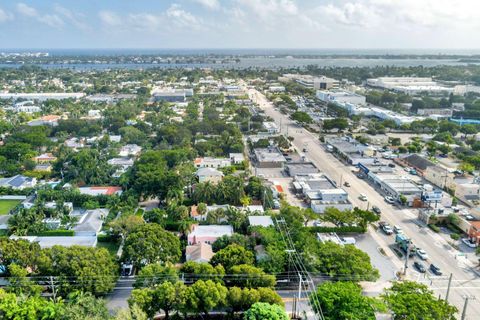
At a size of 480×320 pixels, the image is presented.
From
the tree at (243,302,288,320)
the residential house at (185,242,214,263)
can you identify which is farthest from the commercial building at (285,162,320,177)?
the tree at (243,302,288,320)

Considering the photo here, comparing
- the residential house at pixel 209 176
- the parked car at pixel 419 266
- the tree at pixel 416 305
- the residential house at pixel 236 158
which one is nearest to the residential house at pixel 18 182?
the residential house at pixel 209 176

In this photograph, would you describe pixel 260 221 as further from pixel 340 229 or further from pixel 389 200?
pixel 389 200

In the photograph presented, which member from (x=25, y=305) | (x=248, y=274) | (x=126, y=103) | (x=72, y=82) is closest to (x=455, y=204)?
(x=248, y=274)

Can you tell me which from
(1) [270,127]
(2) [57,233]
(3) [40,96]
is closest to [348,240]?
(2) [57,233]

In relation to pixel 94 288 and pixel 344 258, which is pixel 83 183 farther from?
pixel 344 258

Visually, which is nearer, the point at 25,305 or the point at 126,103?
the point at 25,305

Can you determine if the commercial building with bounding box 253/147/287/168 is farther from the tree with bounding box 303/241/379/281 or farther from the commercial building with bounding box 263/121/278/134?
the tree with bounding box 303/241/379/281
